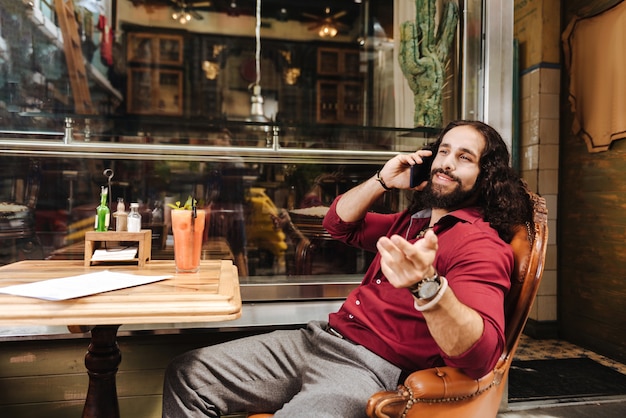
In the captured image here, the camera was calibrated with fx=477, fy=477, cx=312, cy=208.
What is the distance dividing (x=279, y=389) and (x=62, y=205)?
5.67 ft

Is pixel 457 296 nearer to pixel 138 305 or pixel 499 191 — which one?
pixel 499 191

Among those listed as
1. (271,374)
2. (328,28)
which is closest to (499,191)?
(271,374)

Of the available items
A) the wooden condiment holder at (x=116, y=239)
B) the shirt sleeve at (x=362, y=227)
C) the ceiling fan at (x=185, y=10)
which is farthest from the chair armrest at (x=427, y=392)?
the ceiling fan at (x=185, y=10)

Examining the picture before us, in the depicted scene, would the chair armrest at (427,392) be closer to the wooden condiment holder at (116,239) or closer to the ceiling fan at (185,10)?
the wooden condiment holder at (116,239)

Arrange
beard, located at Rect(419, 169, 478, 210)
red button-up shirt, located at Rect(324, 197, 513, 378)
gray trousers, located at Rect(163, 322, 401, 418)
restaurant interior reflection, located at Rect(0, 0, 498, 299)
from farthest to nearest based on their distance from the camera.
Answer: restaurant interior reflection, located at Rect(0, 0, 498, 299), beard, located at Rect(419, 169, 478, 210), gray trousers, located at Rect(163, 322, 401, 418), red button-up shirt, located at Rect(324, 197, 513, 378)

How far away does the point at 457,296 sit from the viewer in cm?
110

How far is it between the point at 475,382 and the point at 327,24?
14.8 feet

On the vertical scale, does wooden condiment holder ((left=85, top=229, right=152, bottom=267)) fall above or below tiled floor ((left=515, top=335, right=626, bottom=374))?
above

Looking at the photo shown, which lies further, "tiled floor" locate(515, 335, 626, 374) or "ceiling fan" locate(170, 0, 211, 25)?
"ceiling fan" locate(170, 0, 211, 25)

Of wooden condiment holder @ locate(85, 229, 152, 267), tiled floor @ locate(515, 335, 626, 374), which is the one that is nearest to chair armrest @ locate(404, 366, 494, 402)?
wooden condiment holder @ locate(85, 229, 152, 267)

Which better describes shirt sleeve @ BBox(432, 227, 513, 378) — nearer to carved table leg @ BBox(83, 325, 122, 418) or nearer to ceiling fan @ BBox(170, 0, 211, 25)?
carved table leg @ BBox(83, 325, 122, 418)

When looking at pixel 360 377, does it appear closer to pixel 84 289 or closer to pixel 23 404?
pixel 84 289

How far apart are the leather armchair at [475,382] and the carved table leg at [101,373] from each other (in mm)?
440

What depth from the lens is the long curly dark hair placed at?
1458 mm
